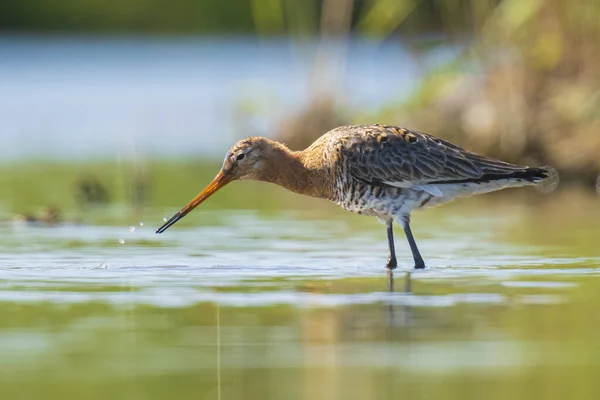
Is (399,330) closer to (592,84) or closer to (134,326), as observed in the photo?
(134,326)

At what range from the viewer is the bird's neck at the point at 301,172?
39.3ft

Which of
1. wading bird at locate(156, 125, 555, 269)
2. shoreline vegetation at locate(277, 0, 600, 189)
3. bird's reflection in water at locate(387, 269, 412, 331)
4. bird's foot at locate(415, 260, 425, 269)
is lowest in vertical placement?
bird's reflection in water at locate(387, 269, 412, 331)

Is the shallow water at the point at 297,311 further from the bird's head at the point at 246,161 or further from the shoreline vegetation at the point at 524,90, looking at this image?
the shoreline vegetation at the point at 524,90

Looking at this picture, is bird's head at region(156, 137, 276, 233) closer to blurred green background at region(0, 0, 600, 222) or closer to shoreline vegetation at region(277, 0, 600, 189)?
blurred green background at region(0, 0, 600, 222)

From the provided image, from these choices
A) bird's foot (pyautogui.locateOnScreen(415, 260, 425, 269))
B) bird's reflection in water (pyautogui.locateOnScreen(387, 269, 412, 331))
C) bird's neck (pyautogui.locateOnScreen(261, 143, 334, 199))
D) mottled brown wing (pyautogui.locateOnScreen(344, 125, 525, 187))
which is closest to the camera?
bird's reflection in water (pyautogui.locateOnScreen(387, 269, 412, 331))

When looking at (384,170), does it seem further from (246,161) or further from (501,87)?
(501,87)

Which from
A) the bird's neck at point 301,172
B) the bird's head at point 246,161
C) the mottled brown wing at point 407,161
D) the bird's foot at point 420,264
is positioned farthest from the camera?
the bird's head at point 246,161

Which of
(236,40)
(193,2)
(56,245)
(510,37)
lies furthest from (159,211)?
→ (236,40)

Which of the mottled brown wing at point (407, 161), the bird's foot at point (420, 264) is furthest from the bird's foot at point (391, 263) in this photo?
the mottled brown wing at point (407, 161)

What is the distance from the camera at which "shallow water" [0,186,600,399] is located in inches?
281

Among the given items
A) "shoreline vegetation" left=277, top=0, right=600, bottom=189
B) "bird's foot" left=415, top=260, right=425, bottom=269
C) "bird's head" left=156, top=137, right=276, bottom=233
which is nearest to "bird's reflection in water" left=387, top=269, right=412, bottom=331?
"bird's foot" left=415, top=260, right=425, bottom=269

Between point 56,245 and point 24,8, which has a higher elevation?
point 24,8

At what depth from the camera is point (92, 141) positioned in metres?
23.6

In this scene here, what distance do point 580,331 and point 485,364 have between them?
1.10 meters
